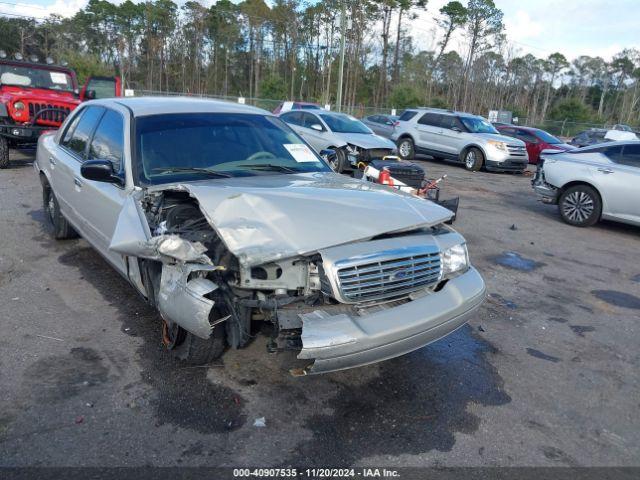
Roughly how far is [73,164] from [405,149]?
46.8 feet

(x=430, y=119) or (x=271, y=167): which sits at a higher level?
(x=430, y=119)

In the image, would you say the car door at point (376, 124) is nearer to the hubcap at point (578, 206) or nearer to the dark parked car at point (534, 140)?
the dark parked car at point (534, 140)

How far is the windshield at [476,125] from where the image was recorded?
1683cm

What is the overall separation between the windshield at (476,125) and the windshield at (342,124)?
4.53 m

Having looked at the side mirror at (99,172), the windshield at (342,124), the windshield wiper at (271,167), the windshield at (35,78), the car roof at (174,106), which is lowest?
the side mirror at (99,172)

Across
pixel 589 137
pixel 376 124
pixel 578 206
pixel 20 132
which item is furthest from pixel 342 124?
pixel 589 137

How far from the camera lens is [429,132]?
17359 mm

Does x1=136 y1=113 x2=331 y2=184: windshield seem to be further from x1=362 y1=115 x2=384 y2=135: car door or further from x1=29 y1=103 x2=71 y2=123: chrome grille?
x1=362 y1=115 x2=384 y2=135: car door

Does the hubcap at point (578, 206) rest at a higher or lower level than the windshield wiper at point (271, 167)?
lower

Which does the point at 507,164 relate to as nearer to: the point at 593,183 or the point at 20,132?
the point at 593,183

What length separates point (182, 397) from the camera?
324 cm

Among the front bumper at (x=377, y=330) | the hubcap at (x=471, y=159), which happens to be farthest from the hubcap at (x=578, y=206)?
the hubcap at (x=471, y=159)

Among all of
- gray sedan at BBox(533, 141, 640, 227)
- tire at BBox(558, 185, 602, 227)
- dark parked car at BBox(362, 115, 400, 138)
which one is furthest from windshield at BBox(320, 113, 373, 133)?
tire at BBox(558, 185, 602, 227)

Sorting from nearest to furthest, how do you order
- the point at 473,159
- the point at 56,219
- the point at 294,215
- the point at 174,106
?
the point at 294,215, the point at 174,106, the point at 56,219, the point at 473,159
